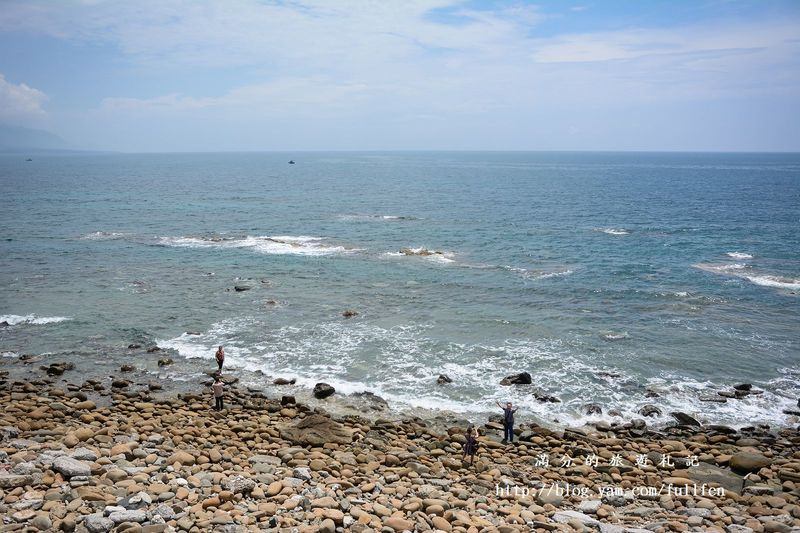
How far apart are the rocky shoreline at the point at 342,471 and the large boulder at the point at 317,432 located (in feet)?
0.22

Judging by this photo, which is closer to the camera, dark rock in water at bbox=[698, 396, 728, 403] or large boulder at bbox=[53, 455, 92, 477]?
large boulder at bbox=[53, 455, 92, 477]

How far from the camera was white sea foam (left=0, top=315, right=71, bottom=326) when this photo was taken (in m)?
33.6

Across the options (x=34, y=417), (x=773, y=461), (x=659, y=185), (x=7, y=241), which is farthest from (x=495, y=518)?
(x=659, y=185)

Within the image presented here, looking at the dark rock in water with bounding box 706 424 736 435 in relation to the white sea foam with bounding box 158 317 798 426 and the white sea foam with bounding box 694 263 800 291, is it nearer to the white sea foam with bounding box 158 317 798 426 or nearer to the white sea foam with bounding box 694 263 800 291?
the white sea foam with bounding box 158 317 798 426

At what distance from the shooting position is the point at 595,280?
43.0m

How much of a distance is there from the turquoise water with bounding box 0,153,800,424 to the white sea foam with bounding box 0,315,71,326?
0.20 metres

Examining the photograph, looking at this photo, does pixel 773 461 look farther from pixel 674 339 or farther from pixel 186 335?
pixel 186 335

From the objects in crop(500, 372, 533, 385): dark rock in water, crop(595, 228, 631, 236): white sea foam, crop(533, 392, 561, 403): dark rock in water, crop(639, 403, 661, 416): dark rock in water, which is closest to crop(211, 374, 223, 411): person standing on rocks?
crop(500, 372, 533, 385): dark rock in water

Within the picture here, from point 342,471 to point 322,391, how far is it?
753 cm

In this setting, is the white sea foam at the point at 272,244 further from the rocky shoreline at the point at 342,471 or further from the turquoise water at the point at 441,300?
the rocky shoreline at the point at 342,471

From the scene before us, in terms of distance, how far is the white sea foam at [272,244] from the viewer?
176 feet

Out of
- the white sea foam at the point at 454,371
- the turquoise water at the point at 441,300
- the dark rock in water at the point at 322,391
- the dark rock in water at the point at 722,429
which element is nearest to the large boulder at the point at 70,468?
the dark rock in water at the point at 322,391

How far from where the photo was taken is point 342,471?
17641mm

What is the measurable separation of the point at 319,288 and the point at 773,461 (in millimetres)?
30062
